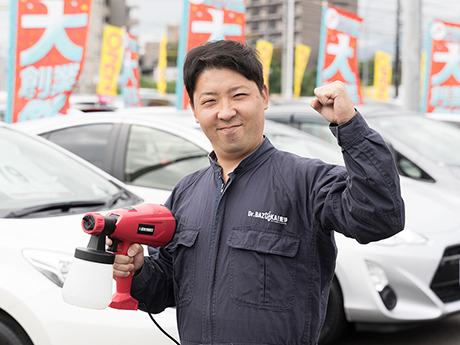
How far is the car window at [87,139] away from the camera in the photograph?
15.1ft

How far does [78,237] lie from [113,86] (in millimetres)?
19514

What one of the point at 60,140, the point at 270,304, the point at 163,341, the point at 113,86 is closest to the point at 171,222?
the point at 270,304

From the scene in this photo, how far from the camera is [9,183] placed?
3186 millimetres

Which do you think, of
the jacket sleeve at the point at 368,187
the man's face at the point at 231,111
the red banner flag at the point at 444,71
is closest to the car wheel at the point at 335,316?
the man's face at the point at 231,111

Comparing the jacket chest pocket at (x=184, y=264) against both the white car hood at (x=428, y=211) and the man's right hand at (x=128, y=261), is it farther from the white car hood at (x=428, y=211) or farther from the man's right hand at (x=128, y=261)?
the white car hood at (x=428, y=211)

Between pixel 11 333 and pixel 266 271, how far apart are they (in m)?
1.42

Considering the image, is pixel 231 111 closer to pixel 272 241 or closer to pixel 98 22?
pixel 272 241

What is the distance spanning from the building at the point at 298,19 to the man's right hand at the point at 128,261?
8027 cm

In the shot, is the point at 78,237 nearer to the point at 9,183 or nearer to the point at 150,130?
the point at 9,183

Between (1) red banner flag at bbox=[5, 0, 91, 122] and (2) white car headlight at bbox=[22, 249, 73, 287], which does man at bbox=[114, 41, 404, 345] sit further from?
(1) red banner flag at bbox=[5, 0, 91, 122]

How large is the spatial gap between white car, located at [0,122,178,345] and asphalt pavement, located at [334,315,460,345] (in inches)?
76.2

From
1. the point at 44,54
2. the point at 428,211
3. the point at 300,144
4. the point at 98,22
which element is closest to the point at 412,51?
the point at 300,144

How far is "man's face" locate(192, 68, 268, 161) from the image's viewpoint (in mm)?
1654

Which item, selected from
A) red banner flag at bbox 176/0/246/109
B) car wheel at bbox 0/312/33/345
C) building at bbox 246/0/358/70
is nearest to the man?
car wheel at bbox 0/312/33/345
